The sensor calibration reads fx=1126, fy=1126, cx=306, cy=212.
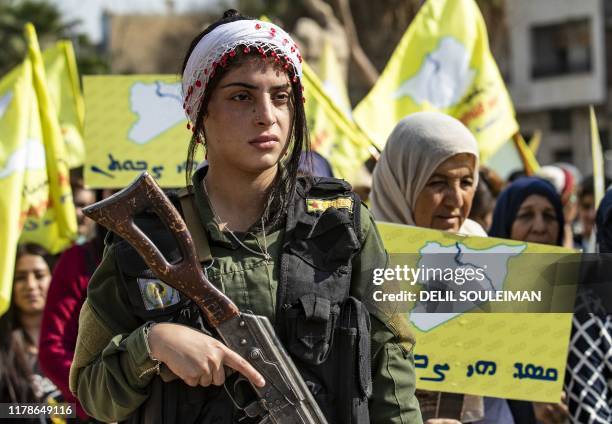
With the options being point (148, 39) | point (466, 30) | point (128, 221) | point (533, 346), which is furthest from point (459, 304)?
point (148, 39)

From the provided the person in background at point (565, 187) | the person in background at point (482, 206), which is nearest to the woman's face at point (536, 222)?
the person in background at point (482, 206)

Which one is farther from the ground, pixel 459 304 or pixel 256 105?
pixel 256 105

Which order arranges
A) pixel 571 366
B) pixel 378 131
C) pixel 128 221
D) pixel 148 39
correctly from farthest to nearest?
1. pixel 148 39
2. pixel 378 131
3. pixel 571 366
4. pixel 128 221

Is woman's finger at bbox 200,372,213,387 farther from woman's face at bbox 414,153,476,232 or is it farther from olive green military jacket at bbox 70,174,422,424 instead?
woman's face at bbox 414,153,476,232

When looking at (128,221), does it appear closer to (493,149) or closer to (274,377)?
(274,377)

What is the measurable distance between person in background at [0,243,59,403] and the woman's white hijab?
189cm

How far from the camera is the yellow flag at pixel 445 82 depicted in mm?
6094

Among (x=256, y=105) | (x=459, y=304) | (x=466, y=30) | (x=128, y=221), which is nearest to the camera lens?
(x=128, y=221)

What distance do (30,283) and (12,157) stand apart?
2.15 ft

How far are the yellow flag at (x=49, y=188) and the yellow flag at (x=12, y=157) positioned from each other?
7 centimetres

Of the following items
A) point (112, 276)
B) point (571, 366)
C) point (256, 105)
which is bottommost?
point (571, 366)

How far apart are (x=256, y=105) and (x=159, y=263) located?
0.42 meters

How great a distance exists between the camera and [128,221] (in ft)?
7.56

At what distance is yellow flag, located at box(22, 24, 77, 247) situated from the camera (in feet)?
19.2
